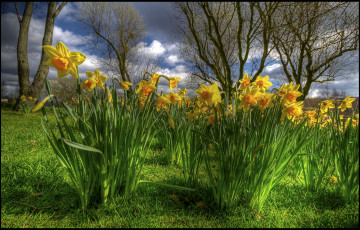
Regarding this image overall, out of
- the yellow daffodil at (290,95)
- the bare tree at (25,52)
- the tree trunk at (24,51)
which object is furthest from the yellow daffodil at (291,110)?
the tree trunk at (24,51)

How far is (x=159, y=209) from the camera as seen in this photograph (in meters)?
1.19

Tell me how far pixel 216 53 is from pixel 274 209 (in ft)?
23.6

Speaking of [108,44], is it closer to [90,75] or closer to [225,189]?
[90,75]

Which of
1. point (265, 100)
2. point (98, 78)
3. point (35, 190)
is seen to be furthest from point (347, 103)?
point (35, 190)

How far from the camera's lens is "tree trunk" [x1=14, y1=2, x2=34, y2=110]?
21.9ft

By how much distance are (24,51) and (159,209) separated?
814cm

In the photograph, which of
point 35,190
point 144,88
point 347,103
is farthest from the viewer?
point 347,103

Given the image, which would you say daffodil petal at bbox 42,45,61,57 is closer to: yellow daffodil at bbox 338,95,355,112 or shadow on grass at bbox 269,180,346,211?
shadow on grass at bbox 269,180,346,211

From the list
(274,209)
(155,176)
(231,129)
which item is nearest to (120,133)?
(231,129)

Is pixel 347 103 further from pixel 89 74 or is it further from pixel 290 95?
pixel 89 74

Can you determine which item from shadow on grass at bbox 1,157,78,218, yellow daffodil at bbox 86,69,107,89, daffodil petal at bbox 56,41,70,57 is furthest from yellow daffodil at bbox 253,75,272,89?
shadow on grass at bbox 1,157,78,218

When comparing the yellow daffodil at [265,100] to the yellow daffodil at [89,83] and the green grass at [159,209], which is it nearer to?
the green grass at [159,209]

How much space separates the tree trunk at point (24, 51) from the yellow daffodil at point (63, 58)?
752 cm

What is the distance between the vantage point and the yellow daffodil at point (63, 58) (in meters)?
1.02
